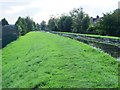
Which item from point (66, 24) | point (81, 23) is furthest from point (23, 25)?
point (81, 23)

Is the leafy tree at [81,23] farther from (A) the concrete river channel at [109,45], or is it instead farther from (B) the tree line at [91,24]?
(A) the concrete river channel at [109,45]

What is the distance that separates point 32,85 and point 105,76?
2833 mm

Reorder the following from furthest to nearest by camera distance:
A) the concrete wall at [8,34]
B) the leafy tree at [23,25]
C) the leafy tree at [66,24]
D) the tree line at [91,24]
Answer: the leafy tree at [66,24], the leafy tree at [23,25], the tree line at [91,24], the concrete wall at [8,34]

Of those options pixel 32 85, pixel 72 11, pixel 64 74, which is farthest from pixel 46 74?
pixel 72 11

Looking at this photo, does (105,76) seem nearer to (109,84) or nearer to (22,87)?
(109,84)

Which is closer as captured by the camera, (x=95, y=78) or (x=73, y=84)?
(x=73, y=84)

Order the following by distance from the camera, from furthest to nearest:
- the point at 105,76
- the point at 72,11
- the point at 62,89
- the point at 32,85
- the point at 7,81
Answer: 1. the point at 72,11
2. the point at 7,81
3. the point at 105,76
4. the point at 32,85
5. the point at 62,89

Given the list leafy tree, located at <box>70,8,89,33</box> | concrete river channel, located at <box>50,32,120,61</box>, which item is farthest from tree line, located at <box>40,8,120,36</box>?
concrete river channel, located at <box>50,32,120,61</box>

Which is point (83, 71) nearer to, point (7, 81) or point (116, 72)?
point (116, 72)

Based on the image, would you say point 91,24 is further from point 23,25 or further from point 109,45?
point 109,45

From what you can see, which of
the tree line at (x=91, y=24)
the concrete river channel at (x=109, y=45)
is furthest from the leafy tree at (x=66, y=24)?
the concrete river channel at (x=109, y=45)

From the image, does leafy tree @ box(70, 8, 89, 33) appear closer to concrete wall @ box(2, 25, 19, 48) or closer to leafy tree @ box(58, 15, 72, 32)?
leafy tree @ box(58, 15, 72, 32)

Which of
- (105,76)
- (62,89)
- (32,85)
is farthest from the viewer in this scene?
(105,76)

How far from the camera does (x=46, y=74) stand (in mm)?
13852
